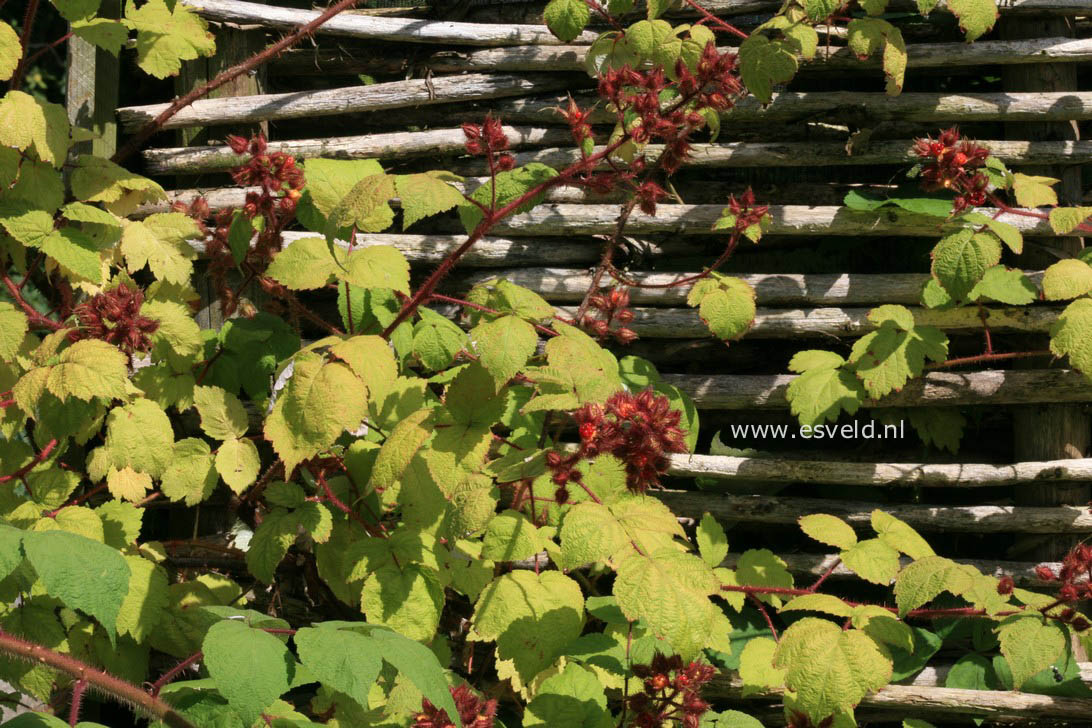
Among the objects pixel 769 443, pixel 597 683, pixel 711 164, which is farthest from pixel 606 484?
pixel 711 164

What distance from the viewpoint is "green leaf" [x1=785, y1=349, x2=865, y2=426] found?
8.76 ft

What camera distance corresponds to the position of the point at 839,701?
6.67 ft

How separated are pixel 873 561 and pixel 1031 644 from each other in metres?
0.37

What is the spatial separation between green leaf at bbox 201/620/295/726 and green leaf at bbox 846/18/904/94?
208 centimetres

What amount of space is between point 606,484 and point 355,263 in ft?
2.44

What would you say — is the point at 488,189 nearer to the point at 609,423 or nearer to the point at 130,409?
the point at 609,423

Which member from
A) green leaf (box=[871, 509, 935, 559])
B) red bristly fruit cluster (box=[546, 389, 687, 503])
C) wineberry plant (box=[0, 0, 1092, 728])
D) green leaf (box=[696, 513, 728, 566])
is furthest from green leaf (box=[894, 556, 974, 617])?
red bristly fruit cluster (box=[546, 389, 687, 503])

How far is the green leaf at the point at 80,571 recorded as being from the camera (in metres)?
1.16

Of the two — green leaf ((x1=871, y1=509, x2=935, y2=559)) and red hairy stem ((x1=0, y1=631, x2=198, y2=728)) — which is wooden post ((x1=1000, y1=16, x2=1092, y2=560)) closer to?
green leaf ((x1=871, y1=509, x2=935, y2=559))

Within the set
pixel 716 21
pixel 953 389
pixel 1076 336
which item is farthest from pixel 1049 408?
pixel 716 21

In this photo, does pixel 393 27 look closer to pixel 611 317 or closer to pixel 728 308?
pixel 611 317

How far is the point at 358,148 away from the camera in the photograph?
289 cm

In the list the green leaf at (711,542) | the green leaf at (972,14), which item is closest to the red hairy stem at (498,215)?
the green leaf at (711,542)

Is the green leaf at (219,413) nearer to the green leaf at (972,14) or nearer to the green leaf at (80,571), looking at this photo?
the green leaf at (80,571)
